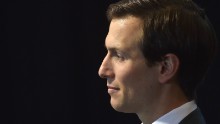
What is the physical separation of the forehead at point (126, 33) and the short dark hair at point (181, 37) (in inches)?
0.5

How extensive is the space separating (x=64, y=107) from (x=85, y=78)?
0.14m

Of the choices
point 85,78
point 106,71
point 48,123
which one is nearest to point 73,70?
point 85,78

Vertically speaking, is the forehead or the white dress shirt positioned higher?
the forehead

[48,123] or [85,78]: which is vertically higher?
[85,78]

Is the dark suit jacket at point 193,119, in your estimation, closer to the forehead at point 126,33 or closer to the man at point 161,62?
the man at point 161,62

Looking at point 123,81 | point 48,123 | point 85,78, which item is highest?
point 123,81

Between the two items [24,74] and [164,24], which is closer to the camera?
[164,24]

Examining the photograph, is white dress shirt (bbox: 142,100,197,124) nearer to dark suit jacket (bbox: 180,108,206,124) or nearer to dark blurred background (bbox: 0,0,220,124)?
dark suit jacket (bbox: 180,108,206,124)

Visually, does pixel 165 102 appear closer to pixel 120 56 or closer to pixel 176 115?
pixel 176 115

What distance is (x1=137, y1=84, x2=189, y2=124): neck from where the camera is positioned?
4.56ft

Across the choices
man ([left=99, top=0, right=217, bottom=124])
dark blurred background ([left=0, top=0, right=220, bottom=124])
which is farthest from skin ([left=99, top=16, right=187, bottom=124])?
dark blurred background ([left=0, top=0, right=220, bottom=124])

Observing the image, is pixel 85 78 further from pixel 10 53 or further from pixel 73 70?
pixel 10 53

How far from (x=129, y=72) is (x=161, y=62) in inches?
3.1

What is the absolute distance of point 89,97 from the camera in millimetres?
2357
